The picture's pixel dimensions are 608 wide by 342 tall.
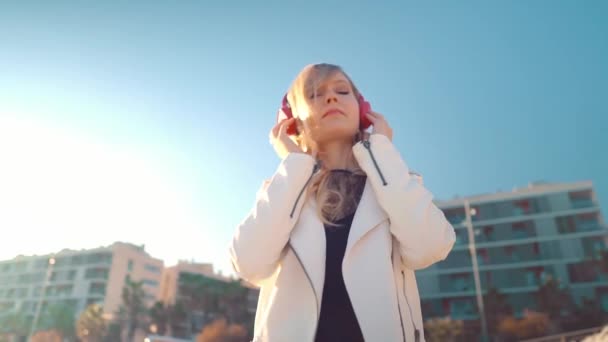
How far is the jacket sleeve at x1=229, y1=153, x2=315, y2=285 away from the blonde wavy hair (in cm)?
10

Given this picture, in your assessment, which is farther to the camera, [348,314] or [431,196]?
[431,196]

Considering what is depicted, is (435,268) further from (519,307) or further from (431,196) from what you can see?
(431,196)

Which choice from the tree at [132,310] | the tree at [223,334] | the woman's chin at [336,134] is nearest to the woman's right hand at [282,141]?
the woman's chin at [336,134]

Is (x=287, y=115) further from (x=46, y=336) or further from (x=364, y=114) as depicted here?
(x=46, y=336)

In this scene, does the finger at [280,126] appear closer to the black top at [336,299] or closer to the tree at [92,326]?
the black top at [336,299]

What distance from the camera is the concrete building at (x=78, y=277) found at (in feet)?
157

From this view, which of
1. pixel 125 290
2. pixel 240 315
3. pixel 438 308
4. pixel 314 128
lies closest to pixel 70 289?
pixel 125 290

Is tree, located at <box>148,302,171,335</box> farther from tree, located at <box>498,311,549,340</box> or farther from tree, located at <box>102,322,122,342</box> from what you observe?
tree, located at <box>498,311,549,340</box>

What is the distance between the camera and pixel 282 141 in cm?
156

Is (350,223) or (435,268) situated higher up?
(435,268)

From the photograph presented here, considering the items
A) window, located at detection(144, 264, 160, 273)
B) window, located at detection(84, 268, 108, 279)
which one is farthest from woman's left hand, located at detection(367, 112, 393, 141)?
window, located at detection(144, 264, 160, 273)

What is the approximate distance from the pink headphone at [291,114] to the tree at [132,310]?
41.1 m

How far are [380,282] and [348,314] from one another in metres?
0.14

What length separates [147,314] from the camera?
124ft
